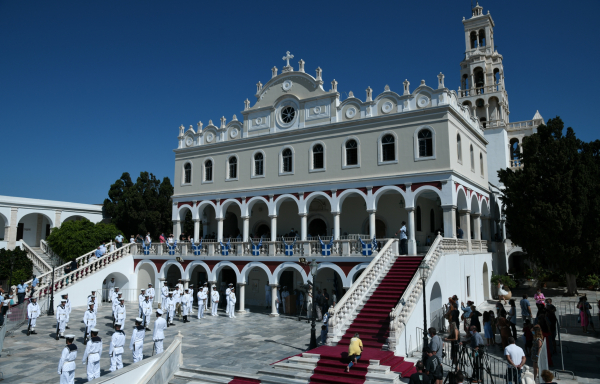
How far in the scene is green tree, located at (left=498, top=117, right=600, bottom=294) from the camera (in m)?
24.0

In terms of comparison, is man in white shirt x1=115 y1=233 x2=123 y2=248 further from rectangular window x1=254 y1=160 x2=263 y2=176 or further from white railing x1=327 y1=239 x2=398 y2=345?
white railing x1=327 y1=239 x2=398 y2=345

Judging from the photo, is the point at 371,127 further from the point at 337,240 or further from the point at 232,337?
the point at 232,337

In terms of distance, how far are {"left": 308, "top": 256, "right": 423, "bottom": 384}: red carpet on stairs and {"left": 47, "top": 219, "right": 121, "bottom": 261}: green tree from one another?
23092 millimetres

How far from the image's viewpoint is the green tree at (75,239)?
3150 centimetres

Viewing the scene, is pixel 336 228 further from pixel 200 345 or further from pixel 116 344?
pixel 116 344

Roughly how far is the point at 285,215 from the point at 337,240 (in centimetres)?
726

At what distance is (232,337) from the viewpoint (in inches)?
731

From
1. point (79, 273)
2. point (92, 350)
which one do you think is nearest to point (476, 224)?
point (92, 350)

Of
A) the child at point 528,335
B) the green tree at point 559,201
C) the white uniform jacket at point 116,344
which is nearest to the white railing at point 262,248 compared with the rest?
the child at point 528,335

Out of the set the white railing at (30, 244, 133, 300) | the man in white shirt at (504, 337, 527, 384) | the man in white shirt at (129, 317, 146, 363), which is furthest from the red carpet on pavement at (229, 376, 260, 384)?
the white railing at (30, 244, 133, 300)

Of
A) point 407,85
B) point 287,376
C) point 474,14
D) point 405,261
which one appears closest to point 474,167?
point 407,85

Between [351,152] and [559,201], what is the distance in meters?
11.9

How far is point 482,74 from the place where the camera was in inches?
1658

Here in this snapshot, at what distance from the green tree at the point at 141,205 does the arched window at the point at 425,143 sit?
25.7 m
